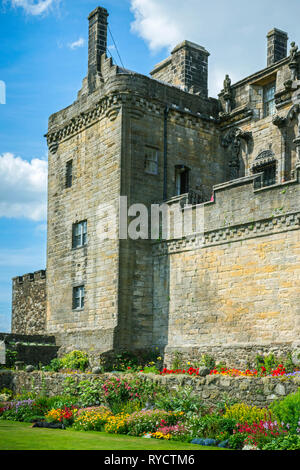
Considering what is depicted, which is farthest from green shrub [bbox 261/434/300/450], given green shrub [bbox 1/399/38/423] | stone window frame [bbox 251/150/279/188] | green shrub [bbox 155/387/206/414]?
stone window frame [bbox 251/150/279/188]

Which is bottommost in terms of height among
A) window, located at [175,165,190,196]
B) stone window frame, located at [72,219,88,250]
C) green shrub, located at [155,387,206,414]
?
green shrub, located at [155,387,206,414]

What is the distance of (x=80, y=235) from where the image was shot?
92.6 ft

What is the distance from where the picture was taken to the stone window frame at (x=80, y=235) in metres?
27.8

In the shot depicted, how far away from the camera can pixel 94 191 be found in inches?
1075

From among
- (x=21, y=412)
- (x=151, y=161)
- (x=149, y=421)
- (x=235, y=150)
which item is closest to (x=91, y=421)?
(x=149, y=421)

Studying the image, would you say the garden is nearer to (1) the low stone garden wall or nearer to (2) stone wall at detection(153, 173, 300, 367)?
(1) the low stone garden wall

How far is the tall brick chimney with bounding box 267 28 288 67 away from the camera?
28.6 m

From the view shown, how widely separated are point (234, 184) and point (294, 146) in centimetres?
434

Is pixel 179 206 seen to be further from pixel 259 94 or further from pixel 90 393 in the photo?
pixel 90 393

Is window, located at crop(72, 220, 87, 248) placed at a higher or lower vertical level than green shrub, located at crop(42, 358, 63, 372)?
higher

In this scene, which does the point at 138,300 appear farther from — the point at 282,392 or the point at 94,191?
the point at 282,392

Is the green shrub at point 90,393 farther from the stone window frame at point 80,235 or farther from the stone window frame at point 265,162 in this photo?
the stone window frame at point 265,162

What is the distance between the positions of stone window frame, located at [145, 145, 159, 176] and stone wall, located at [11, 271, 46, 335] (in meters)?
9.99
